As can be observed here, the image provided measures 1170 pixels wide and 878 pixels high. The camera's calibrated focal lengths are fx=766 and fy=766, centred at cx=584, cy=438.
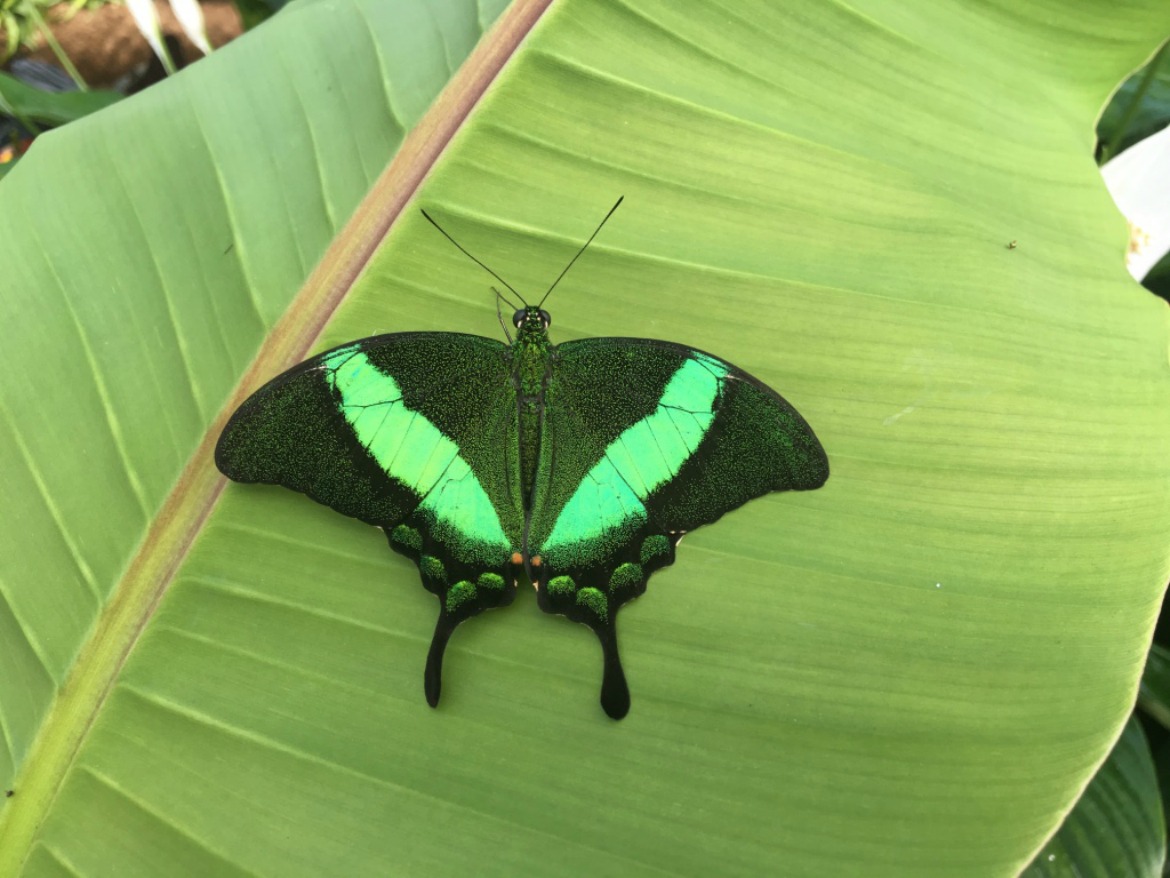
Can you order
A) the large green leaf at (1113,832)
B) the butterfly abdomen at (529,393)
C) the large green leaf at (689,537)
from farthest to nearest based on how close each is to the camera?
1. the large green leaf at (1113,832)
2. the butterfly abdomen at (529,393)
3. the large green leaf at (689,537)

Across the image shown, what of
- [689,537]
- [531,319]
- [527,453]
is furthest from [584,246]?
[689,537]

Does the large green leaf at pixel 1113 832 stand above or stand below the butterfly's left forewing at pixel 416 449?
below

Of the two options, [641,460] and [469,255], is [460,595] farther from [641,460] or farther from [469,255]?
[469,255]

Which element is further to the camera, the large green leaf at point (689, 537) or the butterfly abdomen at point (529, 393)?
the butterfly abdomen at point (529, 393)

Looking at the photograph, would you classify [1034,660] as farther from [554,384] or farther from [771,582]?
[554,384]

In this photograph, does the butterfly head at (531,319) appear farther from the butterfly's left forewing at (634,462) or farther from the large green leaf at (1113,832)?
the large green leaf at (1113,832)

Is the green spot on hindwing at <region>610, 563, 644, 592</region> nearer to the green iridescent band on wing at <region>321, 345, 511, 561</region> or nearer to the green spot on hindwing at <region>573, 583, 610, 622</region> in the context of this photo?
the green spot on hindwing at <region>573, 583, 610, 622</region>

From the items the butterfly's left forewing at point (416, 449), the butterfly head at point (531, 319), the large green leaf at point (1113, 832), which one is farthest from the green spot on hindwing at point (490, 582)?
the large green leaf at point (1113, 832)
